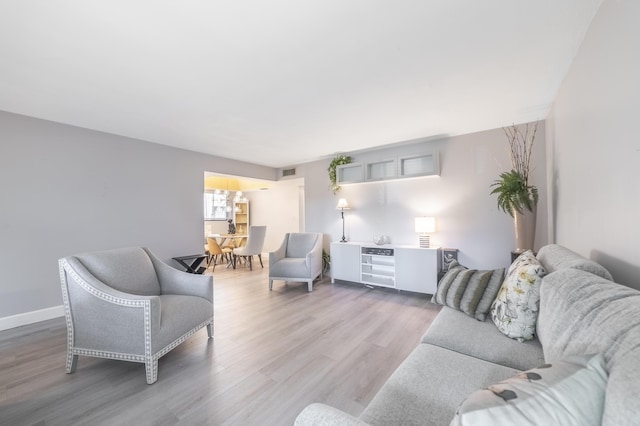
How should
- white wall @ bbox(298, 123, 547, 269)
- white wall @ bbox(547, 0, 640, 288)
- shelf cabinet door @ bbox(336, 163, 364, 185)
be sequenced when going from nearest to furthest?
white wall @ bbox(547, 0, 640, 288), white wall @ bbox(298, 123, 547, 269), shelf cabinet door @ bbox(336, 163, 364, 185)

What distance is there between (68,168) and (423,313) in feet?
15.8

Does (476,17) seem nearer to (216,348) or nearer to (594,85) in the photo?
(594,85)

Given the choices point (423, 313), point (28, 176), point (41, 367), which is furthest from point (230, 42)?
point (423, 313)

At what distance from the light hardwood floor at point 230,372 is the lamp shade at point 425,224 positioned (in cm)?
111

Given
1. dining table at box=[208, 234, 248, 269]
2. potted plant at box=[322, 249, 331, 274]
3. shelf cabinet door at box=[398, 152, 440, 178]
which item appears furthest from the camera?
dining table at box=[208, 234, 248, 269]

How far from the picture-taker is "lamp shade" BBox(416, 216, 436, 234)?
3.63 metres

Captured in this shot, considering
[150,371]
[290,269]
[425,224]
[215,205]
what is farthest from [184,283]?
[215,205]

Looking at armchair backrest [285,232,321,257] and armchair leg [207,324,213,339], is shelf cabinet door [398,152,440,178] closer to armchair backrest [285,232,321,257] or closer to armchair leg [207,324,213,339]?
armchair backrest [285,232,321,257]

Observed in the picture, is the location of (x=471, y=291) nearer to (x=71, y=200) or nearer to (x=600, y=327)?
(x=600, y=327)

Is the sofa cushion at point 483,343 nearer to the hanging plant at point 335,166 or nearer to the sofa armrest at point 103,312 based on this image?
the sofa armrest at point 103,312

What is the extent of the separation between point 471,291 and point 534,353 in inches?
21.9

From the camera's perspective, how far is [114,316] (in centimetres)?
181

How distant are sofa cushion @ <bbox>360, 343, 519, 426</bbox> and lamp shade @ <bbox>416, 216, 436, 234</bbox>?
2493 mm

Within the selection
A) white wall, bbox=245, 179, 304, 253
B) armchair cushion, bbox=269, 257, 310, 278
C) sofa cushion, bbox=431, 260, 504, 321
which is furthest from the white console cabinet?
white wall, bbox=245, 179, 304, 253
